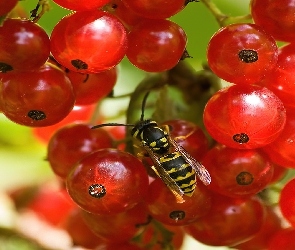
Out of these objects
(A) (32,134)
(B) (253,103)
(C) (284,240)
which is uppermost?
(B) (253,103)

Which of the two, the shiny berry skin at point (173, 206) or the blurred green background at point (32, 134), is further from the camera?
the blurred green background at point (32, 134)

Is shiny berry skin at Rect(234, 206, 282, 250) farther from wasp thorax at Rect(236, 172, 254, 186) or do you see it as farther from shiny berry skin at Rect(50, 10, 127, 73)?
shiny berry skin at Rect(50, 10, 127, 73)

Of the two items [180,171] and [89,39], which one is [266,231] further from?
[89,39]

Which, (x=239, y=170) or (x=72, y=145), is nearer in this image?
(x=239, y=170)

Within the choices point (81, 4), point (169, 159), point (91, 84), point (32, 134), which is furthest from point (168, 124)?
point (32, 134)

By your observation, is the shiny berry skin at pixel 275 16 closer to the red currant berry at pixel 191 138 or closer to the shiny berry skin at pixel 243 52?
the shiny berry skin at pixel 243 52

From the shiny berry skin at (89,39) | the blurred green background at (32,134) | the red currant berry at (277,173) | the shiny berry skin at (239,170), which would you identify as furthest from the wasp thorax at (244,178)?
the blurred green background at (32,134)
